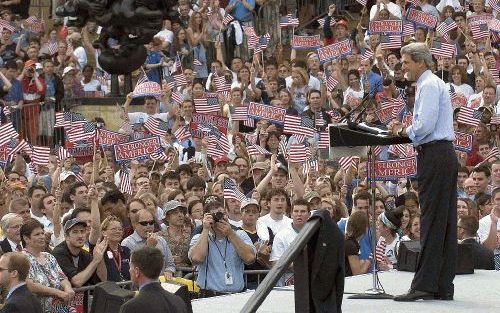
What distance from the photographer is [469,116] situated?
22891mm

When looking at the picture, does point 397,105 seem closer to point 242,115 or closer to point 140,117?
point 242,115

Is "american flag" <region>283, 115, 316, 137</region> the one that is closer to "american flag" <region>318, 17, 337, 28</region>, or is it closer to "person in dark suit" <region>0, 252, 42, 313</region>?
"american flag" <region>318, 17, 337, 28</region>

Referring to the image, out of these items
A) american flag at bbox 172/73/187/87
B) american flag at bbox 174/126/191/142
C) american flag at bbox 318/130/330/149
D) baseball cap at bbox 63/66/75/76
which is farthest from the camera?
baseball cap at bbox 63/66/75/76

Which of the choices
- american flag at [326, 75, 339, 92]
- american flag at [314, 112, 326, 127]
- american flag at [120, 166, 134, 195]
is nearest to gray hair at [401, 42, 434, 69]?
Result: american flag at [120, 166, 134, 195]

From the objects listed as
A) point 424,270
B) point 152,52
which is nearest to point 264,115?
point 152,52

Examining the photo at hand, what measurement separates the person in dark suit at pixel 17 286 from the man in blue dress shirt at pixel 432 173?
8.92ft

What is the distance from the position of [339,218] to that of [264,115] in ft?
21.0

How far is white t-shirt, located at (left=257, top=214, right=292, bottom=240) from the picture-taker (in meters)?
17.1

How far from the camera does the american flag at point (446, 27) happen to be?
90.7ft

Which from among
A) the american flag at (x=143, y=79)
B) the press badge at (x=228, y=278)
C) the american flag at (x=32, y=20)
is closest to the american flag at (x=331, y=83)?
the american flag at (x=143, y=79)

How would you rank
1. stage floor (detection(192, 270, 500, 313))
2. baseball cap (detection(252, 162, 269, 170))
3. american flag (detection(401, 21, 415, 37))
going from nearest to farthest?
stage floor (detection(192, 270, 500, 313)) < baseball cap (detection(252, 162, 269, 170)) < american flag (detection(401, 21, 415, 37))

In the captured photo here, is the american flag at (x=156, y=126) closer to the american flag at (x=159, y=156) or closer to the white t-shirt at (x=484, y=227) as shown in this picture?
the american flag at (x=159, y=156)

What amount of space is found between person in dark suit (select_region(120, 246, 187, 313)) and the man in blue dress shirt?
5.77 ft

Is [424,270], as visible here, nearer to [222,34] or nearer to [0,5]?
[0,5]
